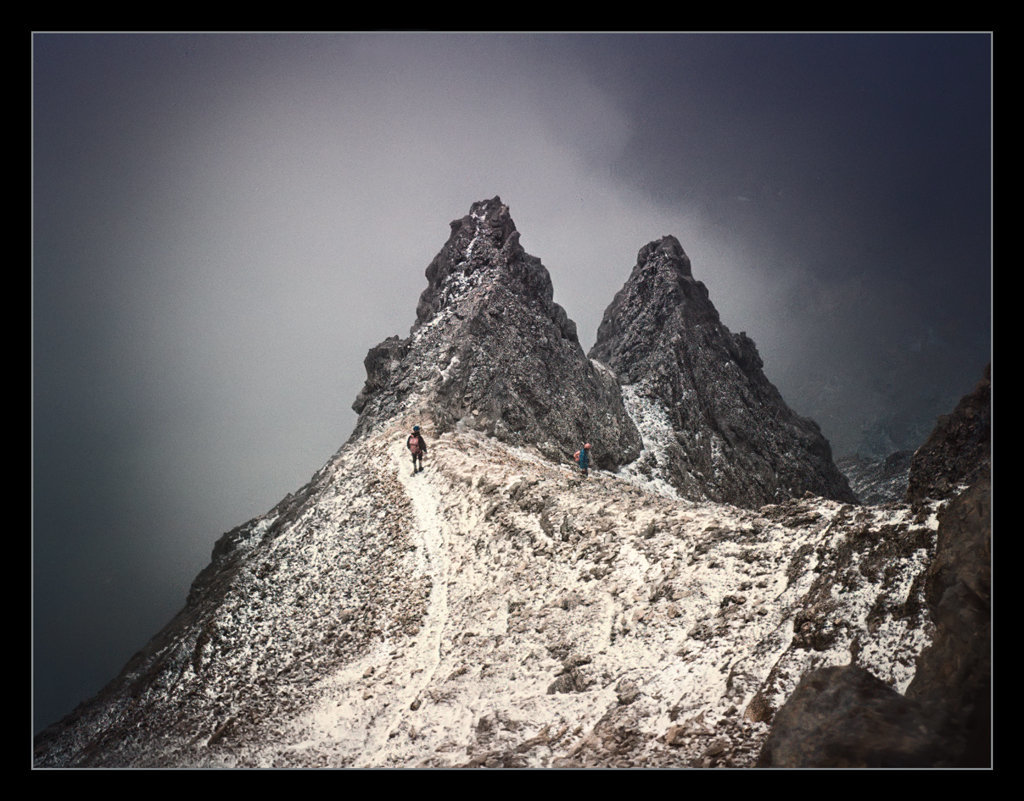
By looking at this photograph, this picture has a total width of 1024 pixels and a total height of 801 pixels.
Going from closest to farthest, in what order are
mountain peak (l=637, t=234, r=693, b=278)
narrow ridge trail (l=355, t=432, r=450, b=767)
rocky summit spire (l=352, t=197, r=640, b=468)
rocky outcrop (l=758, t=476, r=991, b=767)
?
1. rocky outcrop (l=758, t=476, r=991, b=767)
2. narrow ridge trail (l=355, t=432, r=450, b=767)
3. rocky summit spire (l=352, t=197, r=640, b=468)
4. mountain peak (l=637, t=234, r=693, b=278)

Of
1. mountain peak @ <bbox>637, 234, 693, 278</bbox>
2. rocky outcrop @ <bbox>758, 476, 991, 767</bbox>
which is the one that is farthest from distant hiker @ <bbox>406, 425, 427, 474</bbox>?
mountain peak @ <bbox>637, 234, 693, 278</bbox>

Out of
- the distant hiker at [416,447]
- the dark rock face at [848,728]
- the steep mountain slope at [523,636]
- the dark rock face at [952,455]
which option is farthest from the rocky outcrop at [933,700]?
the distant hiker at [416,447]

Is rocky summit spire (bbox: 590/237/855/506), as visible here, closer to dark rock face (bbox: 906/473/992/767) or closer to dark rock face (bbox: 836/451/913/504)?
dark rock face (bbox: 836/451/913/504)

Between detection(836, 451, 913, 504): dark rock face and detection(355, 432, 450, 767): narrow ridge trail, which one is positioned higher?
detection(836, 451, 913, 504): dark rock face

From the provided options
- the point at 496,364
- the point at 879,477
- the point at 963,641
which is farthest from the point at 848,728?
the point at 879,477

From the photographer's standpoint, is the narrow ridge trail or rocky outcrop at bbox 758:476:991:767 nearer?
rocky outcrop at bbox 758:476:991:767

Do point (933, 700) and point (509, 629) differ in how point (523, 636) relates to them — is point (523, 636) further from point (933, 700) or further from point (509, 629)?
point (933, 700)
